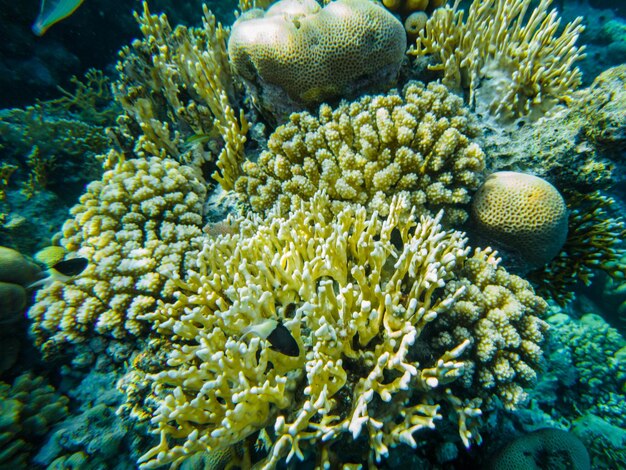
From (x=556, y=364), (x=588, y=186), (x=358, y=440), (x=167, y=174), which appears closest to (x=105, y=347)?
(x=167, y=174)

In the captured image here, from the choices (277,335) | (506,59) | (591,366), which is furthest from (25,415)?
(591,366)

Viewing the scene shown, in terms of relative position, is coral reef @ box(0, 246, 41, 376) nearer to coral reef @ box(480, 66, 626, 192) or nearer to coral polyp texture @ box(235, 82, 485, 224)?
coral polyp texture @ box(235, 82, 485, 224)

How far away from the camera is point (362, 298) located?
2.14 meters

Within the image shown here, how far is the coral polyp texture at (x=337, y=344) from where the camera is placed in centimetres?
181

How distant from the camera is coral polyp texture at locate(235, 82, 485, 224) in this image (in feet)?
8.86

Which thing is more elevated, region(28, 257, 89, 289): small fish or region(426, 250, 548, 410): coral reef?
region(28, 257, 89, 289): small fish

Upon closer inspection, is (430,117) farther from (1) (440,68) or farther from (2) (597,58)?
(2) (597,58)

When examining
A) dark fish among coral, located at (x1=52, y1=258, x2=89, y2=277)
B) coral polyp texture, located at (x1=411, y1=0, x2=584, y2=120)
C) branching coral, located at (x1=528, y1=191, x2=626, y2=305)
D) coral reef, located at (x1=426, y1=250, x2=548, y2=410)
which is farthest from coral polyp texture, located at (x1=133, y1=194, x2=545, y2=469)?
coral polyp texture, located at (x1=411, y1=0, x2=584, y2=120)

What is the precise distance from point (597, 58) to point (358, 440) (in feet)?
44.2

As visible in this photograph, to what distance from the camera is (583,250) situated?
329 centimetres

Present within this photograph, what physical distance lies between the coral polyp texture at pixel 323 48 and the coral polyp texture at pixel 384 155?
274mm

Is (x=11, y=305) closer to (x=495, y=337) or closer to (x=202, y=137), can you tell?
(x=202, y=137)

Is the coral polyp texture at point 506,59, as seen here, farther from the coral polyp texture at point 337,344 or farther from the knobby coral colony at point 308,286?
the coral polyp texture at point 337,344

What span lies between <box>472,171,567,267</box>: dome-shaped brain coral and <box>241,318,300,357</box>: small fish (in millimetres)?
2119
